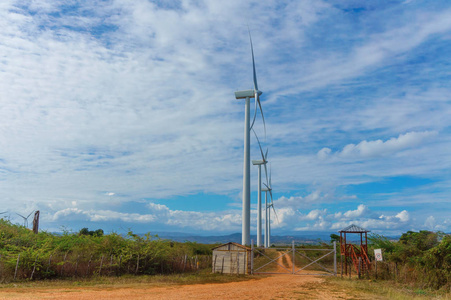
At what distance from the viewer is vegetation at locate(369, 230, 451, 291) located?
79.3 feet

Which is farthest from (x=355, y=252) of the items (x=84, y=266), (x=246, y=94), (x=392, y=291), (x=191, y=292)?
(x=246, y=94)

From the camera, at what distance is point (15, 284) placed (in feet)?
79.8

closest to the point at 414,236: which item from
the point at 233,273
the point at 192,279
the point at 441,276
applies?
the point at 441,276

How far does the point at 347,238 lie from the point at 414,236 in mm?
5803

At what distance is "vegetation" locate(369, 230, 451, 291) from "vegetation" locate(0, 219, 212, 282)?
1874cm

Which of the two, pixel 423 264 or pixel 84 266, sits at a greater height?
pixel 423 264

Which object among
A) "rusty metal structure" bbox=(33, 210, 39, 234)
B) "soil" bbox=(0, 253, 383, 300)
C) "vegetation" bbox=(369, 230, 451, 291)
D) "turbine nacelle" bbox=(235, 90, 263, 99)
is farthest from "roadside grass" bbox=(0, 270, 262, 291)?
"turbine nacelle" bbox=(235, 90, 263, 99)

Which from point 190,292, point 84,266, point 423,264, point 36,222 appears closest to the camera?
point 190,292

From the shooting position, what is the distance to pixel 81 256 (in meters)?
30.9

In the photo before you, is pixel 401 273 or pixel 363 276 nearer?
pixel 401 273

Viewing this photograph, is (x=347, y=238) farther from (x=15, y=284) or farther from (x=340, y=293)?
(x=15, y=284)

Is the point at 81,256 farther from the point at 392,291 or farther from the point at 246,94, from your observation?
the point at 246,94

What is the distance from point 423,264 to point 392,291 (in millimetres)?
6121

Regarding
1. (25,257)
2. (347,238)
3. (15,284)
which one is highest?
(347,238)
